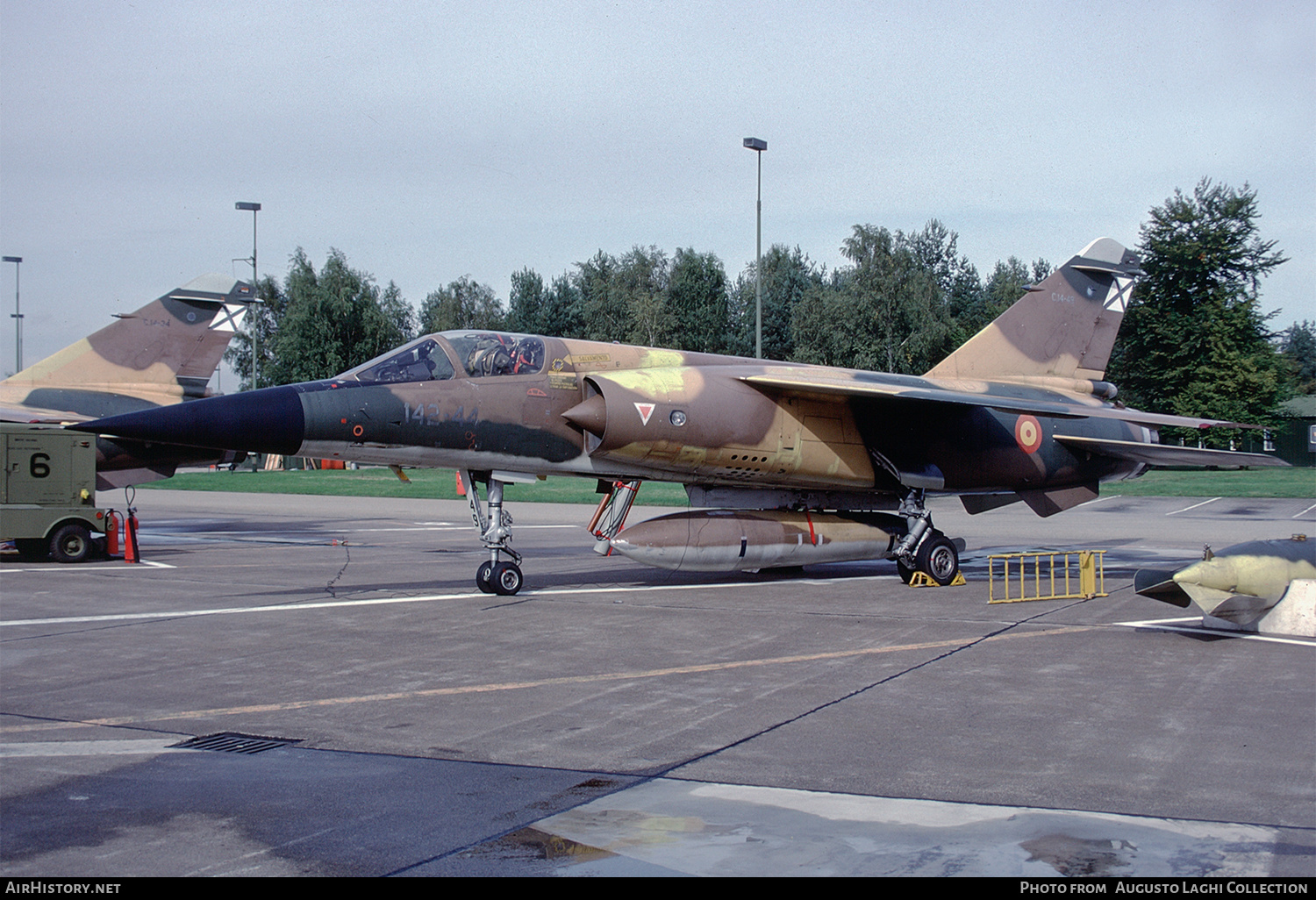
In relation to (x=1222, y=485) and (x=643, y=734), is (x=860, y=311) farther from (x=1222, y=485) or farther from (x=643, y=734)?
(x=643, y=734)

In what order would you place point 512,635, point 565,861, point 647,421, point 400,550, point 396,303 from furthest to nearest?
point 396,303, point 400,550, point 647,421, point 512,635, point 565,861

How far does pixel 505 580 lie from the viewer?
12.7m

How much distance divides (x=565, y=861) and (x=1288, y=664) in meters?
7.04

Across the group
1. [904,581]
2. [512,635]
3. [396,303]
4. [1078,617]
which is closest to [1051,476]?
[904,581]

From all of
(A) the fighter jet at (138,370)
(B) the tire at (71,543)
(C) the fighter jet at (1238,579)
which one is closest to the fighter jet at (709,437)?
(C) the fighter jet at (1238,579)

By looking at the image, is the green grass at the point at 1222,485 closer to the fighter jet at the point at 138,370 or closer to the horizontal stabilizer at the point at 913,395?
the horizontal stabilizer at the point at 913,395

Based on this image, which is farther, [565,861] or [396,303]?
[396,303]

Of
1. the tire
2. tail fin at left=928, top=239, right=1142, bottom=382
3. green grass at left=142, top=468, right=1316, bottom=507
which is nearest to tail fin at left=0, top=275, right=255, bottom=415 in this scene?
the tire

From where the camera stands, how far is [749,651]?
30.2ft

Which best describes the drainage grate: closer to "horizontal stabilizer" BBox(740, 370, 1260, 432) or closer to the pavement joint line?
the pavement joint line

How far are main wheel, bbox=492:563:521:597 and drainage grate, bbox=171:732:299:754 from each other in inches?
244

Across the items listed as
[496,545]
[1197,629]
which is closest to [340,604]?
[496,545]

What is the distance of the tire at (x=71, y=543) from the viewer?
16672 millimetres
